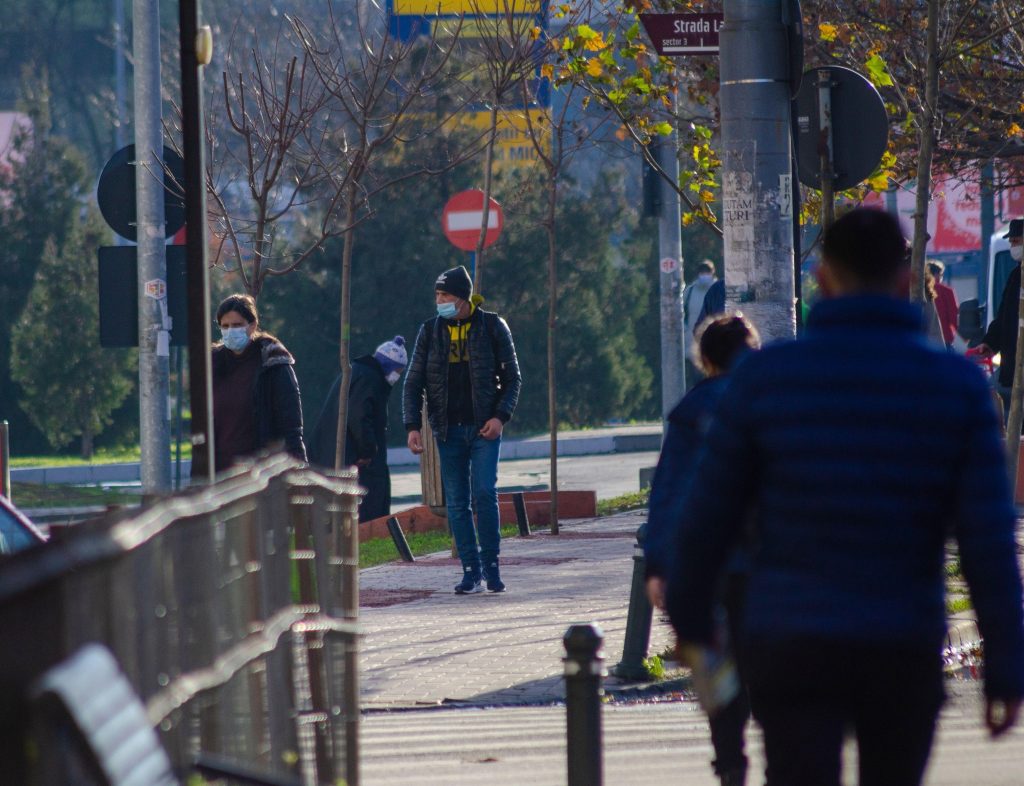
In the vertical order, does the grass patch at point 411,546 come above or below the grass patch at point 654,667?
below

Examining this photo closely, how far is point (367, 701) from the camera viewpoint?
7.61m

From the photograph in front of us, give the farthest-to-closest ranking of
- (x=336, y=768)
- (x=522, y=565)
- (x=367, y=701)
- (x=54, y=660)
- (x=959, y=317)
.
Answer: (x=959, y=317)
(x=522, y=565)
(x=367, y=701)
(x=336, y=768)
(x=54, y=660)

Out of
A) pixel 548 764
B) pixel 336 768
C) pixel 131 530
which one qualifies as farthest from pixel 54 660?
pixel 548 764

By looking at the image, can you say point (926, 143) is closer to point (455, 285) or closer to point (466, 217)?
point (455, 285)

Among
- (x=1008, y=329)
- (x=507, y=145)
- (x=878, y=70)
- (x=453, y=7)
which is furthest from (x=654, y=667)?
(x=507, y=145)

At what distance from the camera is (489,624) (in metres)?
9.54

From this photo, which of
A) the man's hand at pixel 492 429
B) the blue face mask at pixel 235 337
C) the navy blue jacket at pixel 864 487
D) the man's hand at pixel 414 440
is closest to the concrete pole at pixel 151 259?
the blue face mask at pixel 235 337

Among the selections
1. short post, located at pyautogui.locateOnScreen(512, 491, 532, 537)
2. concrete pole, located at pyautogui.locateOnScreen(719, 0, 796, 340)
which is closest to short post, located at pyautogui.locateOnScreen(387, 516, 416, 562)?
short post, located at pyautogui.locateOnScreen(512, 491, 532, 537)

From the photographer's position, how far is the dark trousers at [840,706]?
10.7 feet

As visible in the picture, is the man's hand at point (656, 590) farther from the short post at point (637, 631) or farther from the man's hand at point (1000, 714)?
the short post at point (637, 631)

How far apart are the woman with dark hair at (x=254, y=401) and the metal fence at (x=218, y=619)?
3.48 metres

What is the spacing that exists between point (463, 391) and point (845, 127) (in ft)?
Result: 8.48

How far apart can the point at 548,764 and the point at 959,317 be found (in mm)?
13786

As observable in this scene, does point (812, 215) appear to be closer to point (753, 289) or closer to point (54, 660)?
point (753, 289)
